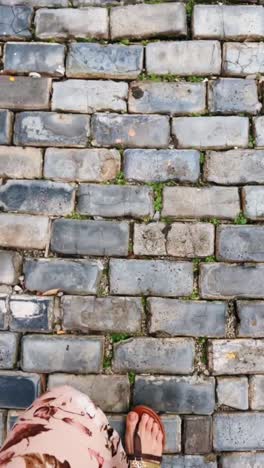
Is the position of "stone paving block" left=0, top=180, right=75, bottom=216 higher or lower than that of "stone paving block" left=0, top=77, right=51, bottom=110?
lower

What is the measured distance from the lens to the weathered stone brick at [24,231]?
2.64 m

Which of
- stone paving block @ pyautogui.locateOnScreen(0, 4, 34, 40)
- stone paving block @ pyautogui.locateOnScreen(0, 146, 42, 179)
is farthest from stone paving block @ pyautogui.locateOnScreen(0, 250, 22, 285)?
stone paving block @ pyautogui.locateOnScreen(0, 4, 34, 40)

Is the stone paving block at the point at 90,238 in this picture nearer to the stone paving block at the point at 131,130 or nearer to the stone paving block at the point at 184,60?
the stone paving block at the point at 131,130

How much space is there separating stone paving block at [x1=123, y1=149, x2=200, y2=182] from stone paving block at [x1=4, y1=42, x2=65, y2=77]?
0.51m

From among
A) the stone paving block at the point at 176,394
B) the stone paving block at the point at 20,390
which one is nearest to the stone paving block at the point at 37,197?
the stone paving block at the point at 20,390

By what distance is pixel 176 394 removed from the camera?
259 centimetres

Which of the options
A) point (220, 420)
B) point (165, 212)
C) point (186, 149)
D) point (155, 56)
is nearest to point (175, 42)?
point (155, 56)

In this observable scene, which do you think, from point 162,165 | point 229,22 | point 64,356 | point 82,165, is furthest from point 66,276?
point 229,22

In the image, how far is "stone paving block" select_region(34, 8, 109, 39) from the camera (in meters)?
2.75

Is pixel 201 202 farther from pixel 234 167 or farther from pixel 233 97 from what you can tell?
pixel 233 97

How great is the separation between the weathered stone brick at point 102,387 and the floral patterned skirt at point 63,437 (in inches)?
5.7

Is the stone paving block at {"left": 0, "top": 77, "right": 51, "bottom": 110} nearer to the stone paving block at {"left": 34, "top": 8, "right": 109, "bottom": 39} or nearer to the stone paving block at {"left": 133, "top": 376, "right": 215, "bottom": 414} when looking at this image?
the stone paving block at {"left": 34, "top": 8, "right": 109, "bottom": 39}

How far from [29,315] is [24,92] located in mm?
965

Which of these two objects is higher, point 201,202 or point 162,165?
point 162,165
